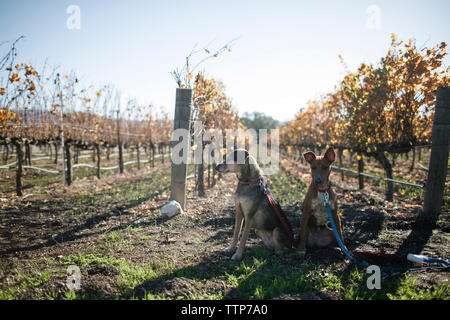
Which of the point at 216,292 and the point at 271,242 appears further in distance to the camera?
the point at 271,242

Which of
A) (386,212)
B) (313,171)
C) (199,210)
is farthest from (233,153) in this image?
(386,212)

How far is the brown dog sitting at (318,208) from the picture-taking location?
142 inches

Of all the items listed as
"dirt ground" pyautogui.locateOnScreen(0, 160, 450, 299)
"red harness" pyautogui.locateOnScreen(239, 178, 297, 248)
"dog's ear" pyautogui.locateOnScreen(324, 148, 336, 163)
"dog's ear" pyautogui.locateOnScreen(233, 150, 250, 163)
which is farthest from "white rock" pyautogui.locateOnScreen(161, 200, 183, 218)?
"dog's ear" pyautogui.locateOnScreen(324, 148, 336, 163)

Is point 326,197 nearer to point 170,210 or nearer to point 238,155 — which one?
point 238,155

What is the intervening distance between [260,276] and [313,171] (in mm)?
1682

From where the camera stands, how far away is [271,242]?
4047 millimetres

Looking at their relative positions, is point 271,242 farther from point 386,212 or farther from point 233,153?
point 386,212

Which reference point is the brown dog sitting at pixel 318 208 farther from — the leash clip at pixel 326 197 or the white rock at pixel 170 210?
the white rock at pixel 170 210

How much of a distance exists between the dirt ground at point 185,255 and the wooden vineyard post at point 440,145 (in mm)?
688

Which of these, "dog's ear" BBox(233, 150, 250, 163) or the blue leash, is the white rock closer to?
"dog's ear" BBox(233, 150, 250, 163)

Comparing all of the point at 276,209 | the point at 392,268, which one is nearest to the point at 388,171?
the point at 392,268

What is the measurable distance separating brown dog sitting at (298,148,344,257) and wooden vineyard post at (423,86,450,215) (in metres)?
3.23

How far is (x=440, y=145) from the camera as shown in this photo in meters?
5.26

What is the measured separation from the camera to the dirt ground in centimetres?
302
